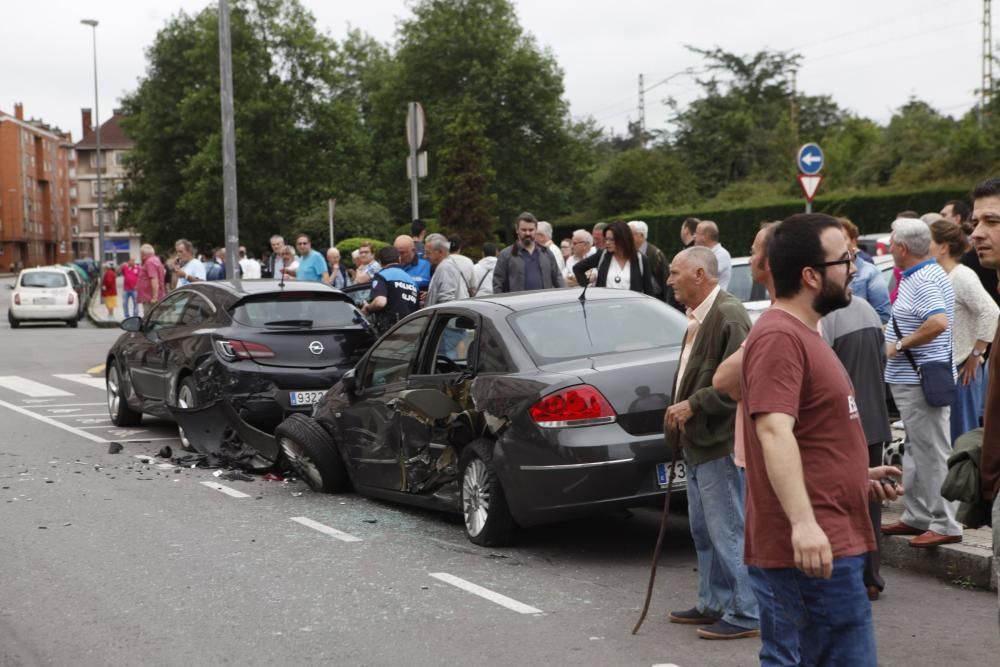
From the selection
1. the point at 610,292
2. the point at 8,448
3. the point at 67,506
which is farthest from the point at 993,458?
the point at 8,448

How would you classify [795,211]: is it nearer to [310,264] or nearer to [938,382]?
[310,264]

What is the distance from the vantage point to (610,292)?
8469 mm

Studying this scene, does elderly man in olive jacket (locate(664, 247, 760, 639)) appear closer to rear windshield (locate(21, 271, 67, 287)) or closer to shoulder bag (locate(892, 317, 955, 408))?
shoulder bag (locate(892, 317, 955, 408))

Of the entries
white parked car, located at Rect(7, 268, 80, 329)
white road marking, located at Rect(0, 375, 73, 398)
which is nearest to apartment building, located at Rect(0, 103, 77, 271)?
white parked car, located at Rect(7, 268, 80, 329)

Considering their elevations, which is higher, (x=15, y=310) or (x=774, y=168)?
(x=774, y=168)

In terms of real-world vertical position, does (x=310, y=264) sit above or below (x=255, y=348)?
above

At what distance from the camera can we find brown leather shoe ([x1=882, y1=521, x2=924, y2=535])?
24.2 ft

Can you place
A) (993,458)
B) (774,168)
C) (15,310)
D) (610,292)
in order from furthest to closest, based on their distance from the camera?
(774,168)
(15,310)
(610,292)
(993,458)

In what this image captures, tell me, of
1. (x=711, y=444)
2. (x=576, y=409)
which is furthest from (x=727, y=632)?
(x=576, y=409)

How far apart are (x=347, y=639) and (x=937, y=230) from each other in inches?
161

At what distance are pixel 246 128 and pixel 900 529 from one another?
192 ft

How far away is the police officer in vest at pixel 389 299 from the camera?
12.8 m

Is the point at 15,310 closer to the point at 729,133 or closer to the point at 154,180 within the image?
the point at 154,180

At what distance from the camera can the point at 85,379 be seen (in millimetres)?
19953
